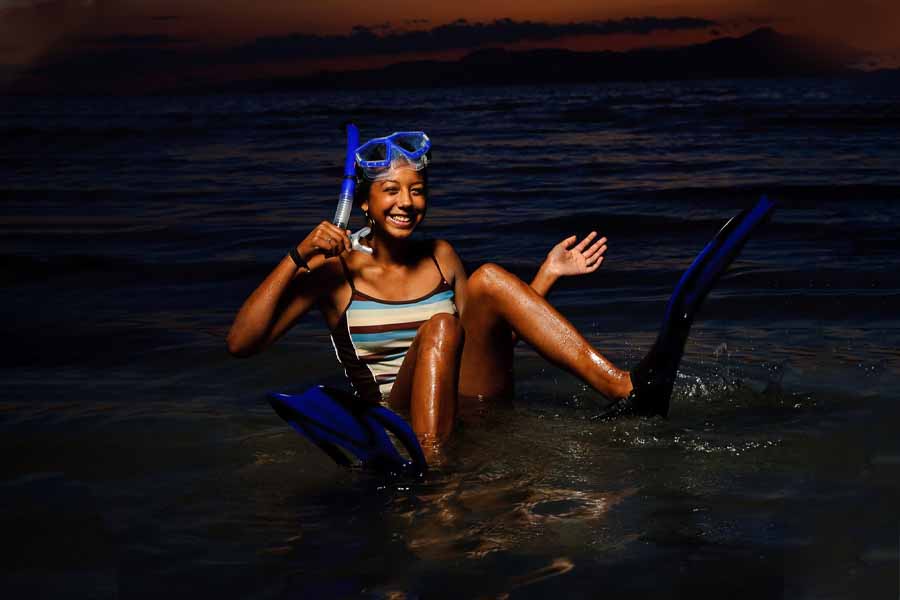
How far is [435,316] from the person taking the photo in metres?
4.82

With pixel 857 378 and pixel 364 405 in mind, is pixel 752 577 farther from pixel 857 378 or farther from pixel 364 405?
pixel 857 378

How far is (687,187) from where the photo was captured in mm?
17078

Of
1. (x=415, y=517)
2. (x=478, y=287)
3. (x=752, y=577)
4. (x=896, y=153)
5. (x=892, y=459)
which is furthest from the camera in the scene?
(x=896, y=153)

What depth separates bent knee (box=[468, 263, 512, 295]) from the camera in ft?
16.9

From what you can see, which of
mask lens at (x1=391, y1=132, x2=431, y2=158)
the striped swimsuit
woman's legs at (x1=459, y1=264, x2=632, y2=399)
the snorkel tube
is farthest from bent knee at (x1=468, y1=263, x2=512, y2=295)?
mask lens at (x1=391, y1=132, x2=431, y2=158)

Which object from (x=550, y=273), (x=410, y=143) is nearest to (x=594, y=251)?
(x=550, y=273)

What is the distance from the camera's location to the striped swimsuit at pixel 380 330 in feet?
17.3

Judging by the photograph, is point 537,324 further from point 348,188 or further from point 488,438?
point 348,188

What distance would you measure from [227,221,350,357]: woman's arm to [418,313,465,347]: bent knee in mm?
491

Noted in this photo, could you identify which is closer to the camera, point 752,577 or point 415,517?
point 752,577

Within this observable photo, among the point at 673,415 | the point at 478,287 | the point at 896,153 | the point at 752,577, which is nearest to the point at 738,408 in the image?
the point at 673,415

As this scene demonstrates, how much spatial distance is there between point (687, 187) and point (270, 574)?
14.2 meters

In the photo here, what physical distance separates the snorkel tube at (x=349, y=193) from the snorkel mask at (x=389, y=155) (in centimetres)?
12

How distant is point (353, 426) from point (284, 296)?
2.90 ft
